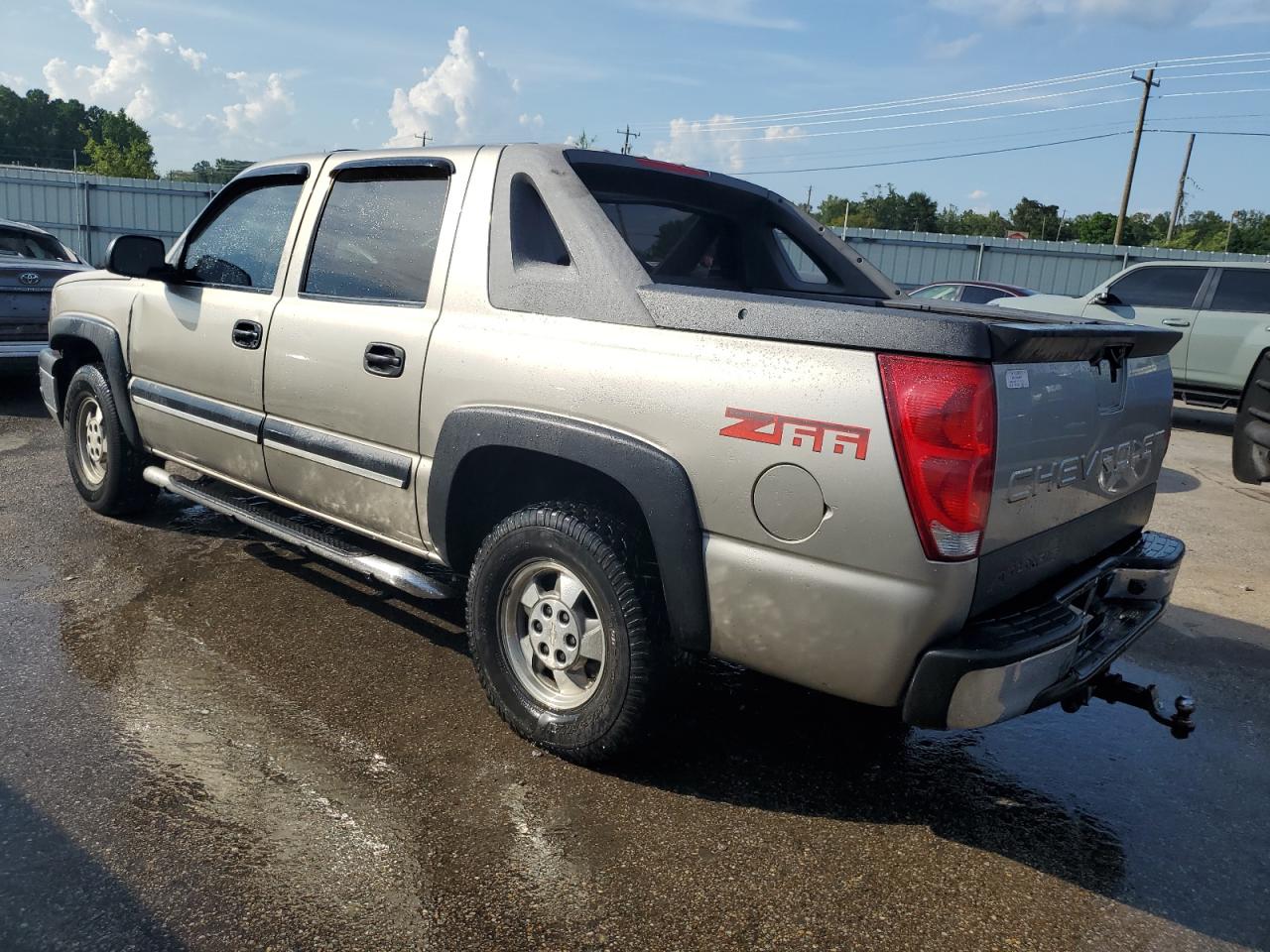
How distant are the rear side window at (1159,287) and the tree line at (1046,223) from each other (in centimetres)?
6115

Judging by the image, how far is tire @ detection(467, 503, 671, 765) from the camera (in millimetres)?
2834

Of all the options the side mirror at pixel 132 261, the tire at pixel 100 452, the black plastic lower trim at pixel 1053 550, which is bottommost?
the tire at pixel 100 452

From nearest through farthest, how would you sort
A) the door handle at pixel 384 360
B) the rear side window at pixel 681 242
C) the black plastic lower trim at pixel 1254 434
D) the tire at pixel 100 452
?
1. the door handle at pixel 384 360
2. the rear side window at pixel 681 242
3. the tire at pixel 100 452
4. the black plastic lower trim at pixel 1254 434

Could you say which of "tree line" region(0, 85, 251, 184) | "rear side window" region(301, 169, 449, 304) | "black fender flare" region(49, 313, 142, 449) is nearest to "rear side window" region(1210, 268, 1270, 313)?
"rear side window" region(301, 169, 449, 304)

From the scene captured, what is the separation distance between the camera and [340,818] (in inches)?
108

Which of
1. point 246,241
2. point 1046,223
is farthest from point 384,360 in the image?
point 1046,223

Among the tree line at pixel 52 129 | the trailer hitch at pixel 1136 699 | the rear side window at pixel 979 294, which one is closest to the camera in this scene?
the trailer hitch at pixel 1136 699

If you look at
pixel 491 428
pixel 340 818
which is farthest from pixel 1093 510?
pixel 340 818

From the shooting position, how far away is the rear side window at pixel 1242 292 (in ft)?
35.3

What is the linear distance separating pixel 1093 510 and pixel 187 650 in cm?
334

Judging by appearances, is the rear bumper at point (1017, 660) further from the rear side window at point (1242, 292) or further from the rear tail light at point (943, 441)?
the rear side window at point (1242, 292)

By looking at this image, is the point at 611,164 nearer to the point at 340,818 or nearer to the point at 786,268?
the point at 786,268

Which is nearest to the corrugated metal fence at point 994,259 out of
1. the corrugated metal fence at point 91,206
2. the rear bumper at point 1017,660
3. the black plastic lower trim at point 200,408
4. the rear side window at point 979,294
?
the rear side window at point 979,294

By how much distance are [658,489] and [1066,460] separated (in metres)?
1.12
